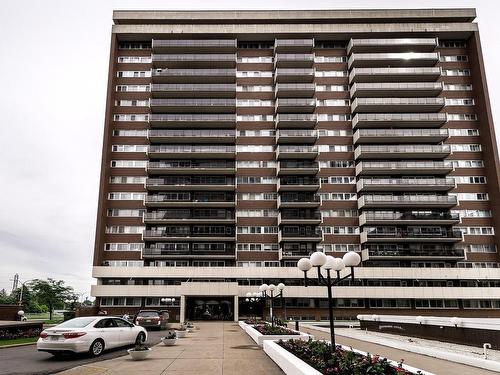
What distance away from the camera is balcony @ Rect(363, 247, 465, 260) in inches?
2341

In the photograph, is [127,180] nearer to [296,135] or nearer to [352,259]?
[296,135]

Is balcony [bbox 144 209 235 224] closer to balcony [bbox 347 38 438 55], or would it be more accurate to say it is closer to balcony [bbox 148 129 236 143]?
balcony [bbox 148 129 236 143]

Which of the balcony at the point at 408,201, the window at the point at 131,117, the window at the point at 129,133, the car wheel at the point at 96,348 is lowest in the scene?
the car wheel at the point at 96,348

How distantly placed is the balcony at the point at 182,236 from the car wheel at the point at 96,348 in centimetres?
4529

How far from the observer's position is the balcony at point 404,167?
62938 millimetres

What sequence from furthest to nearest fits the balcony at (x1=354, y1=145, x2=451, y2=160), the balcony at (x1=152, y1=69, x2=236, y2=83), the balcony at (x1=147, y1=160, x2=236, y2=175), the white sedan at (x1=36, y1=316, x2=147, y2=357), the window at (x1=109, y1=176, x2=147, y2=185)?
the balcony at (x1=152, y1=69, x2=236, y2=83), the window at (x1=109, y1=176, x2=147, y2=185), the balcony at (x1=147, y1=160, x2=236, y2=175), the balcony at (x1=354, y1=145, x2=451, y2=160), the white sedan at (x1=36, y1=316, x2=147, y2=357)

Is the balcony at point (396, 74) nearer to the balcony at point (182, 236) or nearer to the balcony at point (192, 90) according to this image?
the balcony at point (192, 90)

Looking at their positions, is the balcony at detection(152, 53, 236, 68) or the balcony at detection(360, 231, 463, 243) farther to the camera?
the balcony at detection(152, 53, 236, 68)

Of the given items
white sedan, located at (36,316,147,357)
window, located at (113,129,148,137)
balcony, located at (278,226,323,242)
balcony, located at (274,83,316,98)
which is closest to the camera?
white sedan, located at (36,316,147,357)

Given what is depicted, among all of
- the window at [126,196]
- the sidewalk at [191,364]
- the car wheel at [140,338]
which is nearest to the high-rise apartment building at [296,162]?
the window at [126,196]

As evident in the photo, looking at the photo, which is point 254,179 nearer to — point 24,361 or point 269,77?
point 269,77

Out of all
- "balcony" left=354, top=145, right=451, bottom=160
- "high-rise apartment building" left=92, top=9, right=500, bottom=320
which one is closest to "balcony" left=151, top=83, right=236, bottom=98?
"high-rise apartment building" left=92, top=9, right=500, bottom=320

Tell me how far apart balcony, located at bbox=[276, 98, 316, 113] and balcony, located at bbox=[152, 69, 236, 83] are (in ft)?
29.8

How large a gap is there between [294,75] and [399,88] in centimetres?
1679
